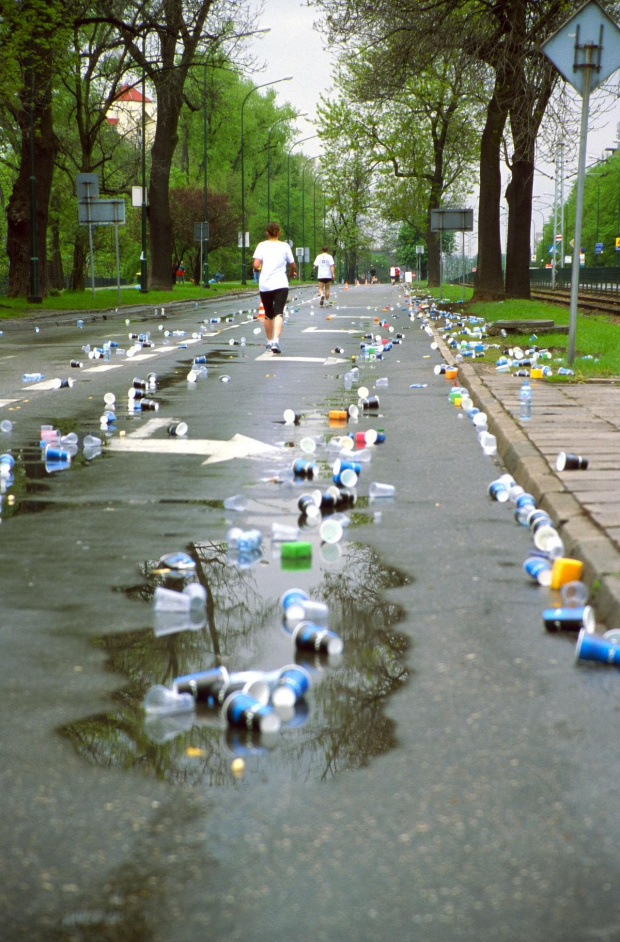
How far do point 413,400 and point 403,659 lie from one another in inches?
327

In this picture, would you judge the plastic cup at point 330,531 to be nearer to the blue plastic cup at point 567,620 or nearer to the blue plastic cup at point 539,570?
the blue plastic cup at point 539,570

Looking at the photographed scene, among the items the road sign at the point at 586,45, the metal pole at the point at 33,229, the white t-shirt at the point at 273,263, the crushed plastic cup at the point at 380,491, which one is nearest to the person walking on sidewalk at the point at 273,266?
the white t-shirt at the point at 273,263

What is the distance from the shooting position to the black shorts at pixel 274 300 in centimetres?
1886

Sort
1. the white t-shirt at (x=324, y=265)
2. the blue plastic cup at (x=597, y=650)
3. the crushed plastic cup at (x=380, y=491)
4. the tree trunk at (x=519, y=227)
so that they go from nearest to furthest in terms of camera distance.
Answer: the blue plastic cup at (x=597, y=650) < the crushed plastic cup at (x=380, y=491) < the tree trunk at (x=519, y=227) < the white t-shirt at (x=324, y=265)

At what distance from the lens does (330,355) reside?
18.2 meters

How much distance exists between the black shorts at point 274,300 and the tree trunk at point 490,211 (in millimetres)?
10480

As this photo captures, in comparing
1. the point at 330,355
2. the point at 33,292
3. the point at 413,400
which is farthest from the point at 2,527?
the point at 33,292

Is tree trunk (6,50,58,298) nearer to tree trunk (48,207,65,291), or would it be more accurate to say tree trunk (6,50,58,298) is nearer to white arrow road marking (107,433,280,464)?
tree trunk (48,207,65,291)

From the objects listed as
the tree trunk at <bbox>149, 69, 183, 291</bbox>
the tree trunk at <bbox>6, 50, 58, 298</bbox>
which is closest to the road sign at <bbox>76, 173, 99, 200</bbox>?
the tree trunk at <bbox>6, 50, 58, 298</bbox>

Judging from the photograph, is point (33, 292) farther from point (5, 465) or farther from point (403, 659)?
point (403, 659)

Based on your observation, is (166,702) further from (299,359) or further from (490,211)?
(490,211)

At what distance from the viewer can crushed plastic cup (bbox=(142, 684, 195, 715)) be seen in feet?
11.9

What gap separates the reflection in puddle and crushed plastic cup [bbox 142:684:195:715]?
35 mm

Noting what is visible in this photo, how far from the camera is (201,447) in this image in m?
8.93
